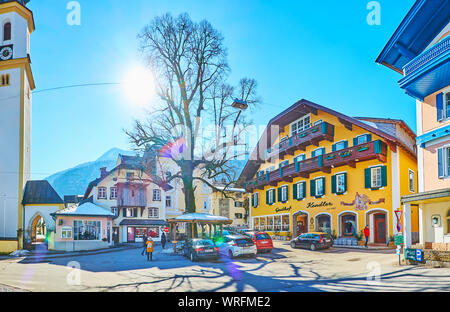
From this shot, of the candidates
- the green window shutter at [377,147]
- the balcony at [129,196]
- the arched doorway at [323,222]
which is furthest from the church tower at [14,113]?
the green window shutter at [377,147]

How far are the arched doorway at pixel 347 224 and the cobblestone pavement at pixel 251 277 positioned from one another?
7700 millimetres

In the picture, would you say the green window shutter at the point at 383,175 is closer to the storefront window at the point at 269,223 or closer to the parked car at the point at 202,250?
the parked car at the point at 202,250

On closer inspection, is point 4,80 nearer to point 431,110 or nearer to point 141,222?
point 141,222

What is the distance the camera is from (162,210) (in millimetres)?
53938

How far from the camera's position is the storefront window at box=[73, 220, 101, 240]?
109 feet

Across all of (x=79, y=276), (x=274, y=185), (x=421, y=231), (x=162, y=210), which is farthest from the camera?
(x=162, y=210)

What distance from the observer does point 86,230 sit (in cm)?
3397

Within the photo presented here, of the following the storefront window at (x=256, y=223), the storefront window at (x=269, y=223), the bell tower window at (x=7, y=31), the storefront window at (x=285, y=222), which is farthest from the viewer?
the storefront window at (x=256, y=223)

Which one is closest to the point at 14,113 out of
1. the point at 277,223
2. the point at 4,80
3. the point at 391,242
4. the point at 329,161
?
the point at 4,80

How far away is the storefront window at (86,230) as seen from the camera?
3334 cm

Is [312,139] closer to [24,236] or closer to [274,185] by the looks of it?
[274,185]

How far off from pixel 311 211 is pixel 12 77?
30451mm

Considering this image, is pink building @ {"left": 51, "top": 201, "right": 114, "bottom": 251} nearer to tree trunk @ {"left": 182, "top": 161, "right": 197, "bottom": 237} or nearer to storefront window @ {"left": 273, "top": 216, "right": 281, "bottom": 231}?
tree trunk @ {"left": 182, "top": 161, "right": 197, "bottom": 237}
